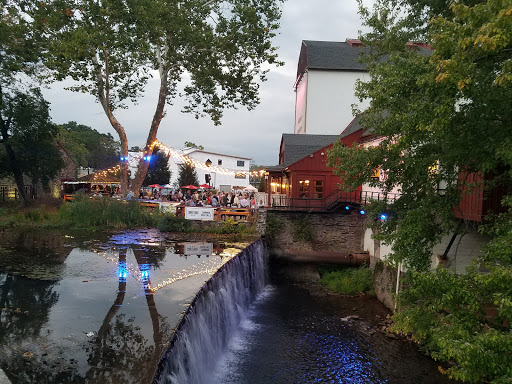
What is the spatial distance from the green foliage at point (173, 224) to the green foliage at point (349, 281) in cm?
837

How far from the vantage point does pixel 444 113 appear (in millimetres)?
6102

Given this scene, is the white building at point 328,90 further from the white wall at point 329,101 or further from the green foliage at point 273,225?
the green foliage at point 273,225

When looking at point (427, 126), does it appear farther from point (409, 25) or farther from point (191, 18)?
point (191, 18)

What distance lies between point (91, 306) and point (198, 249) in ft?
27.5

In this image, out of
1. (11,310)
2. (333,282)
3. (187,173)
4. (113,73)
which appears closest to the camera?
(11,310)

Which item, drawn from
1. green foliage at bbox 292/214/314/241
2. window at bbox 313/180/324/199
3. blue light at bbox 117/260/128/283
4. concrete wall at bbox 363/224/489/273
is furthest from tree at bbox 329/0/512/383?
window at bbox 313/180/324/199

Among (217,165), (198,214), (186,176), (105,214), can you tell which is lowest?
(105,214)

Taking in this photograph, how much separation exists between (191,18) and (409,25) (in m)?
14.3

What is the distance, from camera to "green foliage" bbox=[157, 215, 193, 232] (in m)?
22.9

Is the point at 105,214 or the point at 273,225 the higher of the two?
the point at 105,214

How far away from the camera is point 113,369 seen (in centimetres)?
689

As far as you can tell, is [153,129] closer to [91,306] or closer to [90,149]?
[91,306]

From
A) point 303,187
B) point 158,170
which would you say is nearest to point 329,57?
point 303,187

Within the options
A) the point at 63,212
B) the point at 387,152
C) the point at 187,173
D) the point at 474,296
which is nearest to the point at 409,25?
the point at 387,152
